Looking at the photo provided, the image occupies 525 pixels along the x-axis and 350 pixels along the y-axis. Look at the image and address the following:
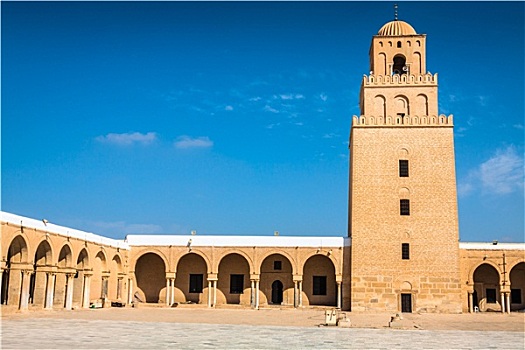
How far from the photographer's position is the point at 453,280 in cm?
2758

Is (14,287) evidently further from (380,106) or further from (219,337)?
(380,106)

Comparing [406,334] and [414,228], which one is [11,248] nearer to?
[406,334]

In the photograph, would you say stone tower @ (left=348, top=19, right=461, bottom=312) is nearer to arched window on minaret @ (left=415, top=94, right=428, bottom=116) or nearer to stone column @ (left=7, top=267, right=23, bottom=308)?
arched window on minaret @ (left=415, top=94, right=428, bottom=116)

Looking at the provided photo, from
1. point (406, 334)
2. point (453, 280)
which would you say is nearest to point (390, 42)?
point (453, 280)

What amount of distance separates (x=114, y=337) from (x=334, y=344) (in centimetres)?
508

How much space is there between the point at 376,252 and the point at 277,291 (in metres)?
6.12

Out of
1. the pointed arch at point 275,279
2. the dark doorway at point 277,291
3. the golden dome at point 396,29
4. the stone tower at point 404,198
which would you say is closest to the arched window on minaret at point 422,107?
the stone tower at point 404,198

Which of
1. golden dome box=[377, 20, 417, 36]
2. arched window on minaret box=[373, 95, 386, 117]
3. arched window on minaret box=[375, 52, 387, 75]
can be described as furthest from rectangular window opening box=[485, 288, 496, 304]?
golden dome box=[377, 20, 417, 36]

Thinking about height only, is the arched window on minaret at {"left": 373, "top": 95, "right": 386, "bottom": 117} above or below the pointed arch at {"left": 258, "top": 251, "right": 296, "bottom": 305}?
above

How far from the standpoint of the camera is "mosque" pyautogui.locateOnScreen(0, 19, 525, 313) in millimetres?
27734

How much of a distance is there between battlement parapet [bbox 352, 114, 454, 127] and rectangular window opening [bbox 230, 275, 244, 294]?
10136 mm

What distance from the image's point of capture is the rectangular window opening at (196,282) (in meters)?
31.7

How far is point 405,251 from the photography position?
92.0 feet

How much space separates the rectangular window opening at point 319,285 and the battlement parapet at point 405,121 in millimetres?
8213
